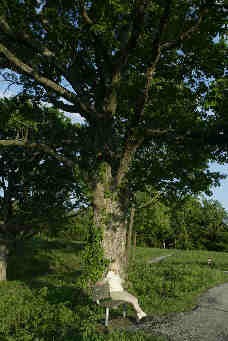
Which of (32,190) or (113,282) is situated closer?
(113,282)

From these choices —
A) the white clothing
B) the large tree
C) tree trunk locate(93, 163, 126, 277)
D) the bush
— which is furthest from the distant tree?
the white clothing

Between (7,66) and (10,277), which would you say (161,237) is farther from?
(7,66)

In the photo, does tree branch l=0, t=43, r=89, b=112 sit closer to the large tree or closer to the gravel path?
the large tree

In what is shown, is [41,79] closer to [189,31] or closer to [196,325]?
[189,31]

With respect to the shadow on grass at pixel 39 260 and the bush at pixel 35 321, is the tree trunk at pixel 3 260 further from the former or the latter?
the bush at pixel 35 321

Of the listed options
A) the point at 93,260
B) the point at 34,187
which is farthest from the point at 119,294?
the point at 34,187

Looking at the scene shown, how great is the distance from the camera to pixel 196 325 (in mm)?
6930

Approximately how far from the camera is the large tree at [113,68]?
8125 mm

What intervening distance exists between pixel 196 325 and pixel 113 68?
25.2ft

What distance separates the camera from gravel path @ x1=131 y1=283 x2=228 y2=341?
610cm

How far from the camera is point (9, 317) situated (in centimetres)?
723

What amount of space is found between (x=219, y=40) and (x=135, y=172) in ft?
20.3

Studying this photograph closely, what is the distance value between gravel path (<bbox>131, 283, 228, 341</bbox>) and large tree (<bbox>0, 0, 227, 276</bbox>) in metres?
2.39

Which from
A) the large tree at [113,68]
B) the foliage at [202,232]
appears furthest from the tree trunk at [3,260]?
the foliage at [202,232]
